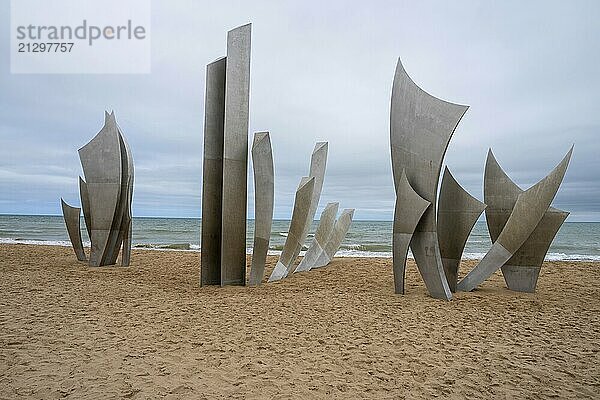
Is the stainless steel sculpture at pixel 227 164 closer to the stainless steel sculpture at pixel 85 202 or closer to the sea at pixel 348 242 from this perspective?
the stainless steel sculpture at pixel 85 202

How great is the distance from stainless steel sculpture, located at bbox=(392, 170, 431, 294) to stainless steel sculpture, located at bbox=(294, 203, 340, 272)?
448 cm

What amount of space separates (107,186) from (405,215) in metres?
7.16

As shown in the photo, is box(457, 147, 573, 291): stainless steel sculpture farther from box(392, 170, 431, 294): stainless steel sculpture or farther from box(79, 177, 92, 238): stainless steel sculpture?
box(79, 177, 92, 238): stainless steel sculpture

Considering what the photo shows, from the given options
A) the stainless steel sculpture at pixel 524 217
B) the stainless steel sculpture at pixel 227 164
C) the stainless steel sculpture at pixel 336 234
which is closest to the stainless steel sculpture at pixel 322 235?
the stainless steel sculpture at pixel 336 234

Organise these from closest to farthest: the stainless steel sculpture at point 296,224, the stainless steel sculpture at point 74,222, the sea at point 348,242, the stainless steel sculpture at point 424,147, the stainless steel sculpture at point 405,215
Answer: the stainless steel sculpture at point 424,147
the stainless steel sculpture at point 405,215
the stainless steel sculpture at point 296,224
the stainless steel sculpture at point 74,222
the sea at point 348,242

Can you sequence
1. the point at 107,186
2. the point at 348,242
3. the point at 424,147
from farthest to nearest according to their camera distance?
the point at 348,242
the point at 107,186
the point at 424,147

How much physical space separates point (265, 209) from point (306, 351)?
4382 millimetres

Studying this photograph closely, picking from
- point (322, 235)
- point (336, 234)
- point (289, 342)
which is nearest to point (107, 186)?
point (322, 235)

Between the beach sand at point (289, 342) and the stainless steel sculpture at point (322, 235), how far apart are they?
3134 millimetres

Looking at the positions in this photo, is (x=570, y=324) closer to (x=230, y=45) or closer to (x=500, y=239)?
(x=500, y=239)

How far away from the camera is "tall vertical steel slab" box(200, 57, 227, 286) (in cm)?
911

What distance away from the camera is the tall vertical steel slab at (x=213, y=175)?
9.11 meters

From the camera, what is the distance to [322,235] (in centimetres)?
1312

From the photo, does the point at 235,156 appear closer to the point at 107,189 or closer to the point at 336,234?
the point at 107,189
